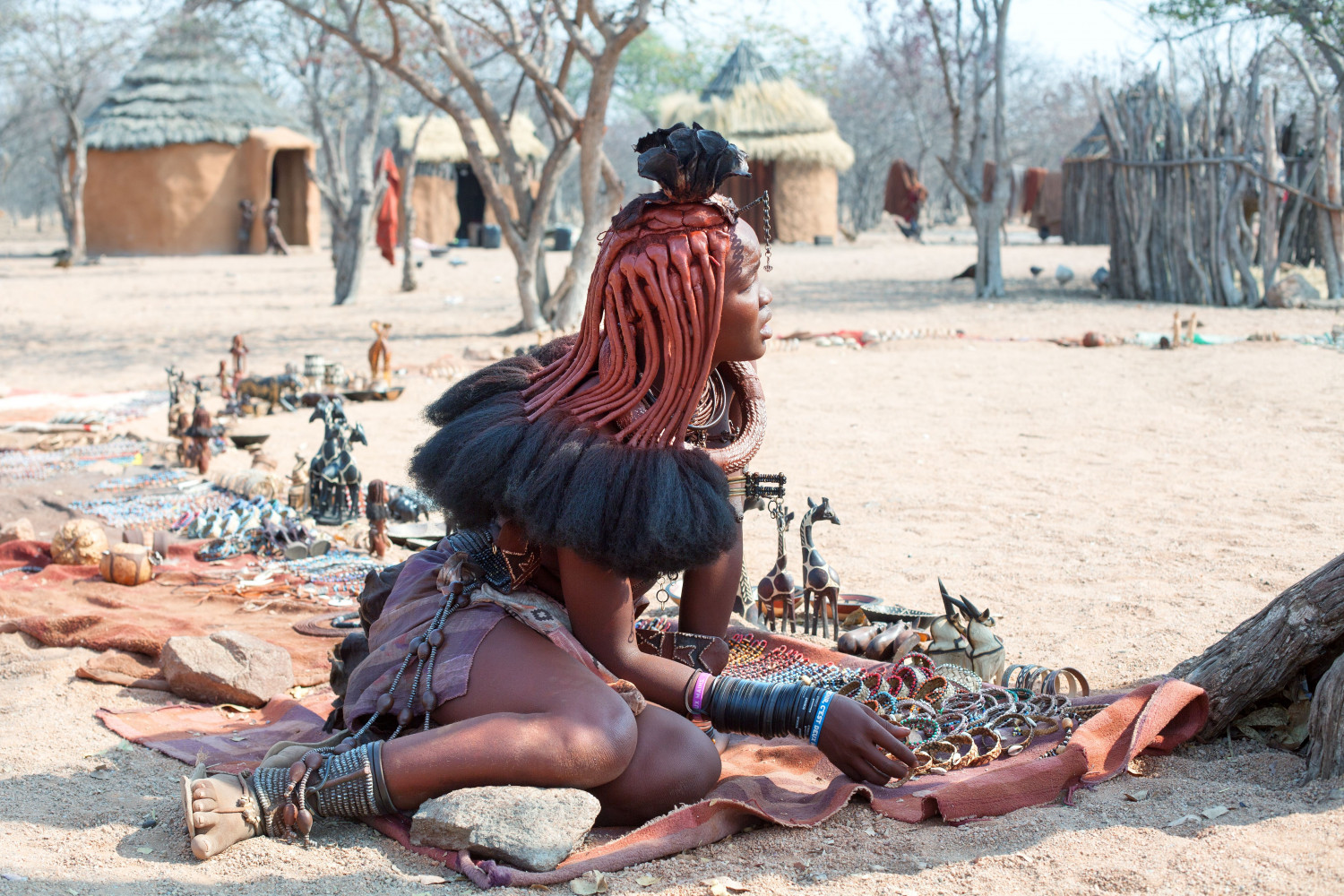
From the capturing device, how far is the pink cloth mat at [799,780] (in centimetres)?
241

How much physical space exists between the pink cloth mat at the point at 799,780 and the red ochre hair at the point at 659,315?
0.82 meters

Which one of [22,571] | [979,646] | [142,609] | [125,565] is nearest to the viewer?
[979,646]

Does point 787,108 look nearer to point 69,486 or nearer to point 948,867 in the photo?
point 69,486

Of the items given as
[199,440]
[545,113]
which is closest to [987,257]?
[545,113]

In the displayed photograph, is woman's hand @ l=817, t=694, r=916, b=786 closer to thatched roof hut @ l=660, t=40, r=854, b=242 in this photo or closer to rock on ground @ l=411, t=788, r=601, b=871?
Result: rock on ground @ l=411, t=788, r=601, b=871

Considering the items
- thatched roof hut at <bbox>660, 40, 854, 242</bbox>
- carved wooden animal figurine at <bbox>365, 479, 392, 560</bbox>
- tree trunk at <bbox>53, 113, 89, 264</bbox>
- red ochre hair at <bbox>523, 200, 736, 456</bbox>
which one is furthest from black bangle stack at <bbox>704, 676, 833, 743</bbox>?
tree trunk at <bbox>53, 113, 89, 264</bbox>

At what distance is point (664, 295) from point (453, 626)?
87 cm

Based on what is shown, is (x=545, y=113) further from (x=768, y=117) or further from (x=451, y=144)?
(x=451, y=144)

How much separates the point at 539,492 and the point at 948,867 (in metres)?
1.11

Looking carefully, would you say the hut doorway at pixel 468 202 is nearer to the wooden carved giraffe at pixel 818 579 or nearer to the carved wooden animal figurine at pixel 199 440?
the carved wooden animal figurine at pixel 199 440

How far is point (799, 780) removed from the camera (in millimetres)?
2842

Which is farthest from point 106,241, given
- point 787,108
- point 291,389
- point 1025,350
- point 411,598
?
point 411,598

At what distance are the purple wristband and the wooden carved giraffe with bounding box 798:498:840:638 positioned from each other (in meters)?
1.13

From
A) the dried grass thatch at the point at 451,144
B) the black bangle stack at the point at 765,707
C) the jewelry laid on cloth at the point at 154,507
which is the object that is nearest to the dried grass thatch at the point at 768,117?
the dried grass thatch at the point at 451,144
